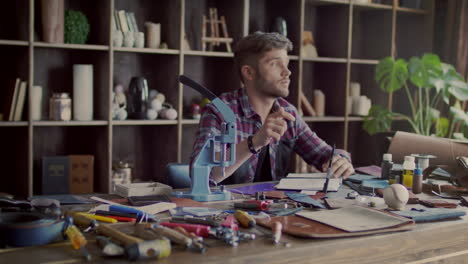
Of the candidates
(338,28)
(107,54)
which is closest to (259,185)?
(107,54)

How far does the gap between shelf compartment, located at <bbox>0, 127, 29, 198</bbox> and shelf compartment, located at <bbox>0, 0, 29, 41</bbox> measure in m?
0.59

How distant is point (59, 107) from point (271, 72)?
1483 millimetres

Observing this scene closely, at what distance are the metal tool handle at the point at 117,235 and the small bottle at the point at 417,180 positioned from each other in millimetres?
1239

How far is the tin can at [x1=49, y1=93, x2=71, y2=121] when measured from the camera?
12.1 ft

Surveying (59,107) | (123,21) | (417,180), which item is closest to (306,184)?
(417,180)

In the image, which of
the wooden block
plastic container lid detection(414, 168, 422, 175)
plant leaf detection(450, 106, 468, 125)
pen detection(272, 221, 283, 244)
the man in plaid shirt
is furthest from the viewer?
the wooden block

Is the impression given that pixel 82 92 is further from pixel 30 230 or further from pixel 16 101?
pixel 30 230

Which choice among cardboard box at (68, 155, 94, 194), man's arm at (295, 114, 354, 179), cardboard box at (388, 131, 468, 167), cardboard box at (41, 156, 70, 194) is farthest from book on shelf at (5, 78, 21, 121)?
cardboard box at (388, 131, 468, 167)

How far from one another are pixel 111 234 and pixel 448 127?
3.83m

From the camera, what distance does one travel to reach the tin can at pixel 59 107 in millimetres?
3688

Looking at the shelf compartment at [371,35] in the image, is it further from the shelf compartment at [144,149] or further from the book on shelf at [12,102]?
the book on shelf at [12,102]

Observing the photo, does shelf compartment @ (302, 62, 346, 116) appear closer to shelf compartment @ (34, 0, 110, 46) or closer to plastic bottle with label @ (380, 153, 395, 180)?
shelf compartment @ (34, 0, 110, 46)

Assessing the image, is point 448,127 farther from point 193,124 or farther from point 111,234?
point 111,234

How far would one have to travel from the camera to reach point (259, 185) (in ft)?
7.79
